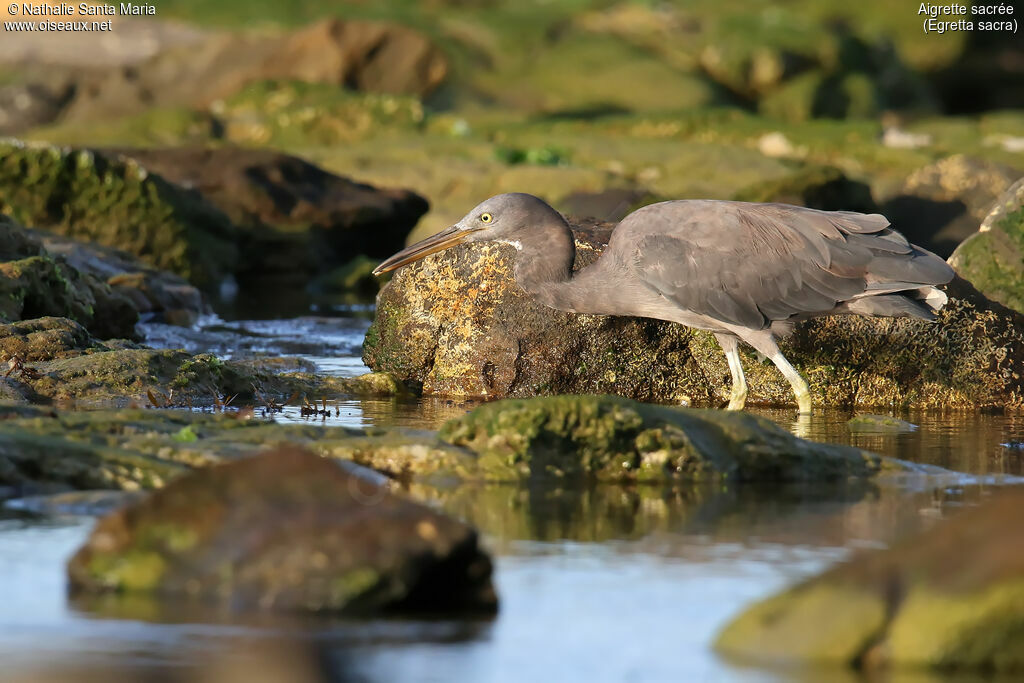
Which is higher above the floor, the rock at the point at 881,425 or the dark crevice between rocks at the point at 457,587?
the rock at the point at 881,425

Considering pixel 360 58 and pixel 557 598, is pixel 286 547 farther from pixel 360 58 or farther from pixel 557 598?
pixel 360 58

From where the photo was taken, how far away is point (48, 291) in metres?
10.3

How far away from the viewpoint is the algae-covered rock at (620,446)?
6.54 meters

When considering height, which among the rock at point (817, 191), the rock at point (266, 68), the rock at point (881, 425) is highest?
the rock at point (266, 68)

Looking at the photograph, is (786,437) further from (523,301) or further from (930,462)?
(523,301)

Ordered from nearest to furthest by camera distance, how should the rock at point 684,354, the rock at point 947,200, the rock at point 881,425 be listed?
1. the rock at point 881,425
2. the rock at point 684,354
3. the rock at point 947,200

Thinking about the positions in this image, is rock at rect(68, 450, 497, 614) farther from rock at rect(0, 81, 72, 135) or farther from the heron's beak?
rock at rect(0, 81, 72, 135)

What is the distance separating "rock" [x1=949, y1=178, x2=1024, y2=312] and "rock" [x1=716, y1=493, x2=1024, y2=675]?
6.52 meters

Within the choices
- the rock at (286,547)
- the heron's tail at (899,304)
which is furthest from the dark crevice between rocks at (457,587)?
the heron's tail at (899,304)

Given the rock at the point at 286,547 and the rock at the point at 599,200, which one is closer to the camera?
the rock at the point at 286,547

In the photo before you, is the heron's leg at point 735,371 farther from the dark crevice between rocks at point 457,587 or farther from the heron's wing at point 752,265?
the dark crevice between rocks at point 457,587

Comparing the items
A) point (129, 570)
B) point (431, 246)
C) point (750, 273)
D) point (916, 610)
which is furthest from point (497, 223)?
point (916, 610)

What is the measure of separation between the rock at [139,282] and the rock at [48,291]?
1.82 meters

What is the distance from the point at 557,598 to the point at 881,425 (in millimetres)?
4386
